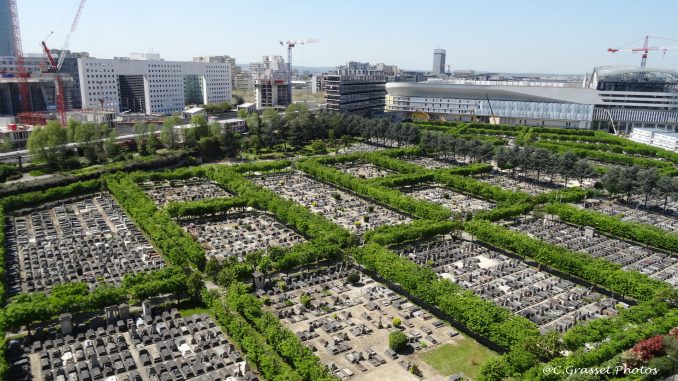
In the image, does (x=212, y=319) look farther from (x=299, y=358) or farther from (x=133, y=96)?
(x=133, y=96)

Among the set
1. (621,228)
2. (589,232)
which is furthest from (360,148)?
(621,228)

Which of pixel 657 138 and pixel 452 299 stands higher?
pixel 657 138

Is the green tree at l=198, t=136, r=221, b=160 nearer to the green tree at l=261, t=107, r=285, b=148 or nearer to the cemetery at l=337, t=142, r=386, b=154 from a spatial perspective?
the green tree at l=261, t=107, r=285, b=148

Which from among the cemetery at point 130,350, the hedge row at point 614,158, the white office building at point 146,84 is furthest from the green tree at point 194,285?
the white office building at point 146,84

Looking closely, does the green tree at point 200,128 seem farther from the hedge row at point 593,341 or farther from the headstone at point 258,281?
the hedge row at point 593,341

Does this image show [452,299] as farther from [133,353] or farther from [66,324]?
[66,324]

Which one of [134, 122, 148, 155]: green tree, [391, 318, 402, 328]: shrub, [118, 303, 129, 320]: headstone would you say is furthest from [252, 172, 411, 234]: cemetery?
[134, 122, 148, 155]: green tree
